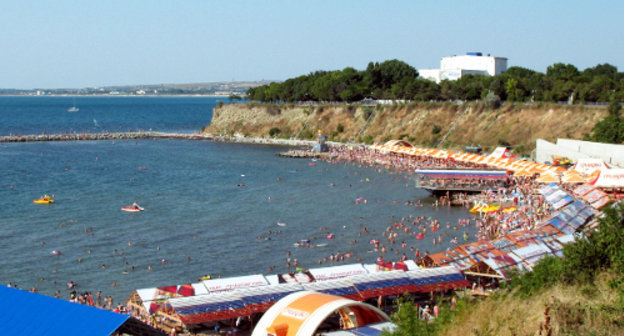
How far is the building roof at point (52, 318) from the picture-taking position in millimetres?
Result: 17578

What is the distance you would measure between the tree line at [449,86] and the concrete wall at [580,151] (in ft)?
55.4

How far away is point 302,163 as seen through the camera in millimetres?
75438

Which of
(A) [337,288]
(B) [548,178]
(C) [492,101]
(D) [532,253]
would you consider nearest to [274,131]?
(C) [492,101]

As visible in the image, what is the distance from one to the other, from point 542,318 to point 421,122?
246ft

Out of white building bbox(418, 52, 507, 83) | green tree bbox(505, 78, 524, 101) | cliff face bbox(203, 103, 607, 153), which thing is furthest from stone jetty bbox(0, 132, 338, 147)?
white building bbox(418, 52, 507, 83)

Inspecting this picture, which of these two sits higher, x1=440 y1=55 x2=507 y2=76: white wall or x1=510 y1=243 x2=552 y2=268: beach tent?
x1=440 y1=55 x2=507 y2=76: white wall

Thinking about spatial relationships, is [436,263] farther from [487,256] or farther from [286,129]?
[286,129]

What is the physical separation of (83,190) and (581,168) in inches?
1546

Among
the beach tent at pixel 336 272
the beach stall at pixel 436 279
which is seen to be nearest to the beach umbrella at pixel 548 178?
the beach stall at pixel 436 279

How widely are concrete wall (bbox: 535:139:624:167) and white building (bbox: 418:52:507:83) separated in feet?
184

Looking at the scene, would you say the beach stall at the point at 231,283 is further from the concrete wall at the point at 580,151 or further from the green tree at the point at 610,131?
the green tree at the point at 610,131

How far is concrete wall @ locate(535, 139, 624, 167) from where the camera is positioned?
176ft

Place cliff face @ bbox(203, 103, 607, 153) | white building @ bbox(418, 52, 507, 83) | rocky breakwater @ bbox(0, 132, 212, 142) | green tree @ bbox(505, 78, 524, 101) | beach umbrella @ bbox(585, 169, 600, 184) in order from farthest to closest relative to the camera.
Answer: white building @ bbox(418, 52, 507, 83)
rocky breakwater @ bbox(0, 132, 212, 142)
green tree @ bbox(505, 78, 524, 101)
cliff face @ bbox(203, 103, 607, 153)
beach umbrella @ bbox(585, 169, 600, 184)

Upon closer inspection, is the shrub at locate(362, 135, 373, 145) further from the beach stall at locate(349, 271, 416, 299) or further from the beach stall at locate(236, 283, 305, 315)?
the beach stall at locate(236, 283, 305, 315)
